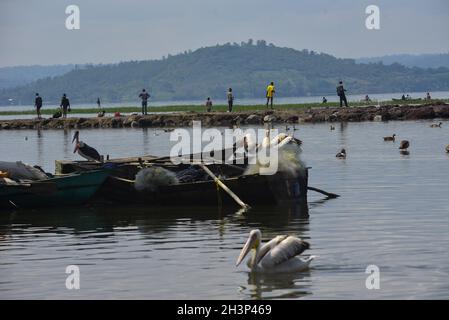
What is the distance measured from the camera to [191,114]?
8556 centimetres

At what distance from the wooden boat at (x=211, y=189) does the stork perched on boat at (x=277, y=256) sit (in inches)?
364

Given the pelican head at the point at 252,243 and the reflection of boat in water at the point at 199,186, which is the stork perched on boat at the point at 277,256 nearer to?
the pelican head at the point at 252,243

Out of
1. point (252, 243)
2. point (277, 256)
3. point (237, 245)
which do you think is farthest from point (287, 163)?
point (277, 256)

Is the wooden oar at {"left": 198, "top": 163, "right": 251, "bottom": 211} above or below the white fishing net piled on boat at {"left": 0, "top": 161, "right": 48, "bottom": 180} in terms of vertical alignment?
below

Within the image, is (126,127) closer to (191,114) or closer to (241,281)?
(191,114)

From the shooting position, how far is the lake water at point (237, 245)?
21.5m

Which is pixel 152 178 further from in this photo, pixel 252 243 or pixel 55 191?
pixel 252 243

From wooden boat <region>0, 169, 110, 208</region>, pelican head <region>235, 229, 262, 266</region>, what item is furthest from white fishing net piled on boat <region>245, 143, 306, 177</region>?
pelican head <region>235, 229, 262, 266</region>

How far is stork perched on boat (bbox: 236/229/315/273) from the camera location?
73.7 ft

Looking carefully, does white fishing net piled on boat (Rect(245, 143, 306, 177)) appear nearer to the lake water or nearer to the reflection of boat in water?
the reflection of boat in water

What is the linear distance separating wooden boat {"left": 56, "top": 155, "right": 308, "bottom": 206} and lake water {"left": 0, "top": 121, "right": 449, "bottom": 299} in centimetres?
34

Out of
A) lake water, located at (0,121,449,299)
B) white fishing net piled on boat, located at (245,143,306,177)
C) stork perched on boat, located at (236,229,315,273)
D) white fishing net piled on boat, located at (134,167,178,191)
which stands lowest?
lake water, located at (0,121,449,299)

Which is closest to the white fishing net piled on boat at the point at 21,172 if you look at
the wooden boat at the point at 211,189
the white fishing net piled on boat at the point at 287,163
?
the wooden boat at the point at 211,189

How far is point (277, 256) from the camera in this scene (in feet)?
73.6
